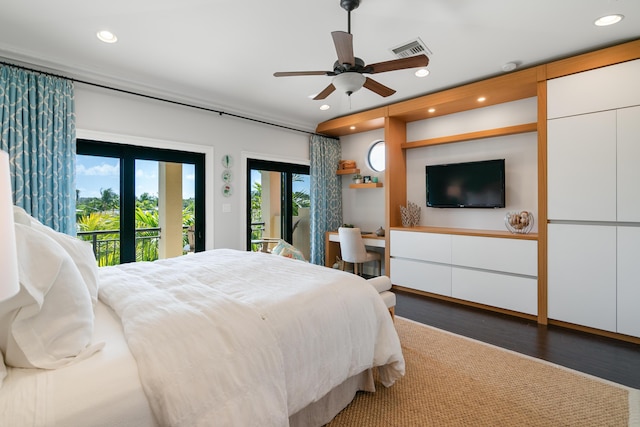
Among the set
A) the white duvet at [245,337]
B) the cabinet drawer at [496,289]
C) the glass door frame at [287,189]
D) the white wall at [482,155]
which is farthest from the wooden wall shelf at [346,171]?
the white duvet at [245,337]

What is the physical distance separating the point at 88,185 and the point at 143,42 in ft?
5.59

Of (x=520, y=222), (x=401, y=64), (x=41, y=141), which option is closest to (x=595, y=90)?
(x=520, y=222)

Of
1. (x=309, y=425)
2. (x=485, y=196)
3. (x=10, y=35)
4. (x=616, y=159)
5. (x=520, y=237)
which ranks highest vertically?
(x=10, y=35)

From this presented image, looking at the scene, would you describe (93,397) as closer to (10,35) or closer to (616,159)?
(10,35)

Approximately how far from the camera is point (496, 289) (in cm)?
353

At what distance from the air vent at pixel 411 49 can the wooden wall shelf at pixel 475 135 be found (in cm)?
151

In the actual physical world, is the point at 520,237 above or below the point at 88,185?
below

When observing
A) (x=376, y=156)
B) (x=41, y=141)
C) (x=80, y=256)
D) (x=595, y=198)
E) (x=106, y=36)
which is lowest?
(x=80, y=256)

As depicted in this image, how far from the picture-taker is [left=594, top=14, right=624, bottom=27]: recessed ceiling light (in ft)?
7.75

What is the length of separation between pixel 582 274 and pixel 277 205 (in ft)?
13.5

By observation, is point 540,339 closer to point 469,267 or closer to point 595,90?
point 469,267

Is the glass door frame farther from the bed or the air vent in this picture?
the bed

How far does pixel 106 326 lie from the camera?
1.33m

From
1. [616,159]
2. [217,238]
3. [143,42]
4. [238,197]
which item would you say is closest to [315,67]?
[143,42]
